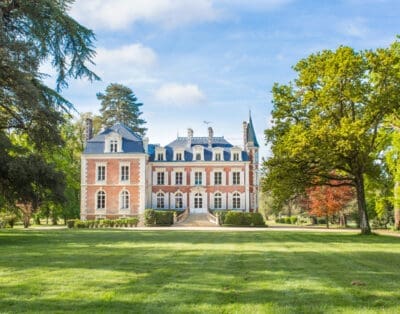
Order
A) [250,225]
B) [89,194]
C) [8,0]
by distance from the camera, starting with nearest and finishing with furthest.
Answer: [8,0] < [250,225] < [89,194]

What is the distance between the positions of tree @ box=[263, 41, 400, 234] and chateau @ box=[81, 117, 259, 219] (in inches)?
818

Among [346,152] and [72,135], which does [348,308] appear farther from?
[72,135]

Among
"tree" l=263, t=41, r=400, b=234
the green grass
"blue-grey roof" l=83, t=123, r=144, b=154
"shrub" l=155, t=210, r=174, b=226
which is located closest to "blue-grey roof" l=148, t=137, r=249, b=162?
"blue-grey roof" l=83, t=123, r=144, b=154

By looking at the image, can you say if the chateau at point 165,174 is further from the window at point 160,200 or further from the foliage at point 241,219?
the foliage at point 241,219

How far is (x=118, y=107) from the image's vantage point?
202 feet

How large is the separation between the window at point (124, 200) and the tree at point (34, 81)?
2372 centimetres

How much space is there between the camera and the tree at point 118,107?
201 feet

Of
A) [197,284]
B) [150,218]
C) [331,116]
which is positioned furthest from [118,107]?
[197,284]

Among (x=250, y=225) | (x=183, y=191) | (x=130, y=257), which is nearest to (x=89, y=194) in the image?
(x=183, y=191)

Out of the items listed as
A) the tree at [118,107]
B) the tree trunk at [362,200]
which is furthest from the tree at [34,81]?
the tree at [118,107]

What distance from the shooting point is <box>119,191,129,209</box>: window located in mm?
42281

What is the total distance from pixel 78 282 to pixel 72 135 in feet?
139

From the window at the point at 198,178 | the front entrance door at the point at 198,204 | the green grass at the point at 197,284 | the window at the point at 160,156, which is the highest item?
the window at the point at 160,156

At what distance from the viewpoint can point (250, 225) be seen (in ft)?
126
